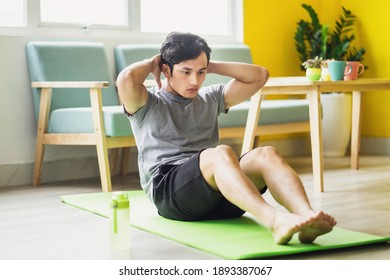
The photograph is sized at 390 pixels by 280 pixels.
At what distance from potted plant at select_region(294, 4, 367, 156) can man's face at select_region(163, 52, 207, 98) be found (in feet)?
9.72

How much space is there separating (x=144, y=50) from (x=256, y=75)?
188 cm

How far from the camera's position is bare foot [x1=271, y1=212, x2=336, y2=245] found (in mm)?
2125

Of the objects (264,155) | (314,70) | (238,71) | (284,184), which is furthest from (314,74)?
(284,184)

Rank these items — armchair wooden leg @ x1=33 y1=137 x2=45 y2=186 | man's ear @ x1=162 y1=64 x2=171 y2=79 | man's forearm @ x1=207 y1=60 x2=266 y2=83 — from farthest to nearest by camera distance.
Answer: armchair wooden leg @ x1=33 y1=137 x2=45 y2=186 < man's forearm @ x1=207 y1=60 x2=266 y2=83 < man's ear @ x1=162 y1=64 x2=171 y2=79

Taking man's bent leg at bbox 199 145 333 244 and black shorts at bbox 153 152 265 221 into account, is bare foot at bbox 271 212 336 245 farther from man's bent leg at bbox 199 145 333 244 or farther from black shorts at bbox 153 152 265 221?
black shorts at bbox 153 152 265 221

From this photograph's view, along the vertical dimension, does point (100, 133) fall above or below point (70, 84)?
below

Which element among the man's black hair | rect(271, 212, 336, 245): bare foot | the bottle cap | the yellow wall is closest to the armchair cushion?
the man's black hair

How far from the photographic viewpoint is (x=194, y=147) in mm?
2652

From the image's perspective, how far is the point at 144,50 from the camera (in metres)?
4.57

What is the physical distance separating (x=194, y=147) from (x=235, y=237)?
15.5 inches

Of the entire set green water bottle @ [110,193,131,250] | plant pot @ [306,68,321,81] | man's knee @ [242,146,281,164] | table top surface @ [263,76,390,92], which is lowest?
green water bottle @ [110,193,131,250]

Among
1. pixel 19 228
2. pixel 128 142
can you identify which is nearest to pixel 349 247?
pixel 19 228

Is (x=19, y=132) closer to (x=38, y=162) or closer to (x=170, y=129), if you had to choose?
(x=38, y=162)

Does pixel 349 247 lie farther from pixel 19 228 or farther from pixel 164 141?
pixel 19 228
